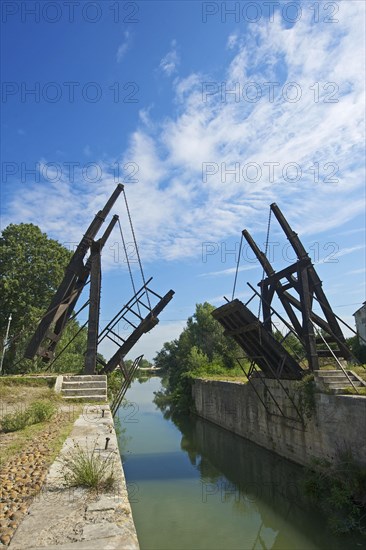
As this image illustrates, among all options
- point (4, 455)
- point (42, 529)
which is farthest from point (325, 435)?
point (42, 529)

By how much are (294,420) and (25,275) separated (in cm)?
1842

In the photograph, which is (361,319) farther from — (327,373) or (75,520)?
(75,520)

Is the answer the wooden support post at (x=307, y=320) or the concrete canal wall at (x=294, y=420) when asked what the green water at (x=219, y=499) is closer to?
the concrete canal wall at (x=294, y=420)

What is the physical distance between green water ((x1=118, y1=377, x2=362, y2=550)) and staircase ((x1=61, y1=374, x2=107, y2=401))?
2.72 meters

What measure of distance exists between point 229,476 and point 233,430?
5.71 m

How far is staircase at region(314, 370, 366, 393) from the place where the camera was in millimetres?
9898

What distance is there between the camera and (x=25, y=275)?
23.5 m

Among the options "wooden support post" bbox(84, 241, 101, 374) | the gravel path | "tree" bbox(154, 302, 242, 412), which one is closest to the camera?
the gravel path

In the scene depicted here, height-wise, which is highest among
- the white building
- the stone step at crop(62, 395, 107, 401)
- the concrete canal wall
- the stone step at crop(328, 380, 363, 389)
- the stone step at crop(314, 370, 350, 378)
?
the white building

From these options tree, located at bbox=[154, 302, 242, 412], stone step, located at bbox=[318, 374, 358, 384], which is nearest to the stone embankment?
stone step, located at bbox=[318, 374, 358, 384]

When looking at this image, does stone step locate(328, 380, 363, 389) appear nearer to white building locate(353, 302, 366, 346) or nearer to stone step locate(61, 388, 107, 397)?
stone step locate(61, 388, 107, 397)

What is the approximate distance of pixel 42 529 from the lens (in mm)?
3002

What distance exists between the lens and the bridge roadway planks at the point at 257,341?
12.0m

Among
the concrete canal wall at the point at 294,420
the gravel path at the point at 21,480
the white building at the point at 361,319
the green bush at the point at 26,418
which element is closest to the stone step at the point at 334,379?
the concrete canal wall at the point at 294,420
